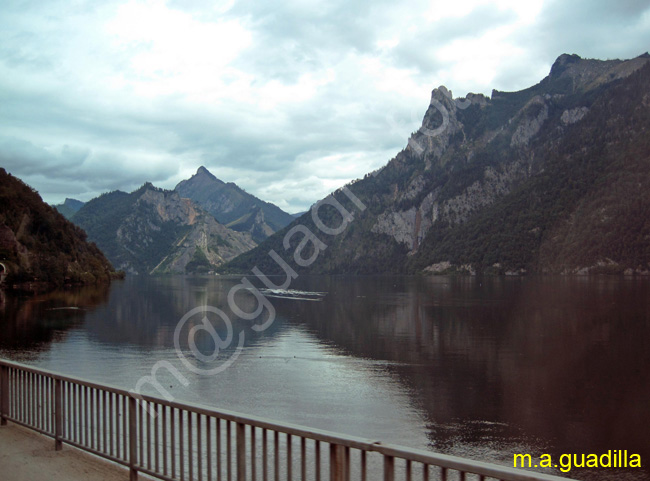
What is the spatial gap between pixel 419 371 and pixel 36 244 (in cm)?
11251

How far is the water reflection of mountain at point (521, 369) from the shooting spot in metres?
15.5

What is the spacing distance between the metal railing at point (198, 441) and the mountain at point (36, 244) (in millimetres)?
94585

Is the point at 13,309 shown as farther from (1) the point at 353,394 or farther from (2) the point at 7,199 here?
(2) the point at 7,199

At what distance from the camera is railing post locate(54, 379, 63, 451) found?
30.4 feet

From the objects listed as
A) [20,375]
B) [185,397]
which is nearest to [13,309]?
[185,397]

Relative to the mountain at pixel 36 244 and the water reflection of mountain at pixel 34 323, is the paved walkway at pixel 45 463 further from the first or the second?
the mountain at pixel 36 244

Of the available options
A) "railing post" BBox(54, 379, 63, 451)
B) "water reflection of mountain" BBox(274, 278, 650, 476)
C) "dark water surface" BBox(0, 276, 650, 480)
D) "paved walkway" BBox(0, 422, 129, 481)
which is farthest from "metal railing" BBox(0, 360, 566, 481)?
"water reflection of mountain" BBox(274, 278, 650, 476)

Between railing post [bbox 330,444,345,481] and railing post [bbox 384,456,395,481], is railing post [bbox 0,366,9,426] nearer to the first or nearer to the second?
railing post [bbox 330,444,345,481]

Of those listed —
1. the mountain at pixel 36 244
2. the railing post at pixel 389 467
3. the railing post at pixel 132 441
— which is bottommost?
the railing post at pixel 132 441

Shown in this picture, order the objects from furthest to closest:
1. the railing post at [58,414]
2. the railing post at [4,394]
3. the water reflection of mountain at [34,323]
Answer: the water reflection of mountain at [34,323]
the railing post at [4,394]
the railing post at [58,414]

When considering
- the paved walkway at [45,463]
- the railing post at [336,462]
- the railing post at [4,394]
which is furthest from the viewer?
the railing post at [4,394]

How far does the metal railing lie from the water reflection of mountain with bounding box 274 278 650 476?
4.34m

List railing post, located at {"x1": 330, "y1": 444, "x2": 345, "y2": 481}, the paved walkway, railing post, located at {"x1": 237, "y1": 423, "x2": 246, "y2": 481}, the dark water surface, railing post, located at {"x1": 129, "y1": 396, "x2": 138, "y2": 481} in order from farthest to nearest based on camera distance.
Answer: the dark water surface → the paved walkway → railing post, located at {"x1": 129, "y1": 396, "x2": 138, "y2": 481} → railing post, located at {"x1": 237, "y1": 423, "x2": 246, "y2": 481} → railing post, located at {"x1": 330, "y1": 444, "x2": 345, "y2": 481}

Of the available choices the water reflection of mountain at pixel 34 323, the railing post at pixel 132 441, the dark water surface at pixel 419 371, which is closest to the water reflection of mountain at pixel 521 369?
the dark water surface at pixel 419 371
